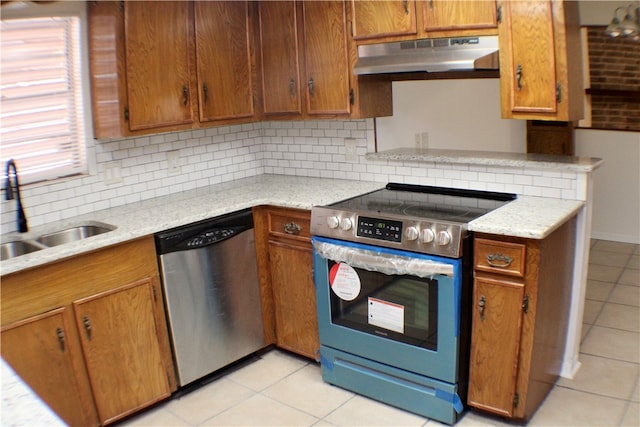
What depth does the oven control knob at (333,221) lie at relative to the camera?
295 centimetres

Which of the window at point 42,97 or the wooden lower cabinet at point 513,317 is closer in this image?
the wooden lower cabinet at point 513,317

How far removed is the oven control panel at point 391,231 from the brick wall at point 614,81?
344cm

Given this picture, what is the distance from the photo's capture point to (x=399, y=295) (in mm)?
2814

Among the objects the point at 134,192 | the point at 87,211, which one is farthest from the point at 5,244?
the point at 134,192

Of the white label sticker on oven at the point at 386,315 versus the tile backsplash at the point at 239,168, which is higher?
the tile backsplash at the point at 239,168

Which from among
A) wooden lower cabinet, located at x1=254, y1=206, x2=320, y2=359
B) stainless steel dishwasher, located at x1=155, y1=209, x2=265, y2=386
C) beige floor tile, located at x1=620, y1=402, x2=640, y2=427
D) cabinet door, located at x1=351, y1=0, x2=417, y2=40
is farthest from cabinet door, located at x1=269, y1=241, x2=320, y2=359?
beige floor tile, located at x1=620, y1=402, x2=640, y2=427

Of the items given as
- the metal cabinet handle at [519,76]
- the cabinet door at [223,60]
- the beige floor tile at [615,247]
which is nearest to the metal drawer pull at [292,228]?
the cabinet door at [223,60]

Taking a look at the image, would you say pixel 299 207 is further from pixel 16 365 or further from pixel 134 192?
pixel 16 365

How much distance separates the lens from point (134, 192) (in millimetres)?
3562

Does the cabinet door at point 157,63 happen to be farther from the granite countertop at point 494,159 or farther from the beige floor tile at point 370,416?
the beige floor tile at point 370,416

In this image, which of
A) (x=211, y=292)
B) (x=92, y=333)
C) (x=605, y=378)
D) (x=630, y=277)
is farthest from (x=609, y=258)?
(x=92, y=333)

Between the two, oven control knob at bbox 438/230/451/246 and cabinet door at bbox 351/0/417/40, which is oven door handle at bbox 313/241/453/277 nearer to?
oven control knob at bbox 438/230/451/246

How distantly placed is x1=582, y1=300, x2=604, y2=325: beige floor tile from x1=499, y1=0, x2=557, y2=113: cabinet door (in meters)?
1.63

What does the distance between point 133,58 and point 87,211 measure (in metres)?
0.87
